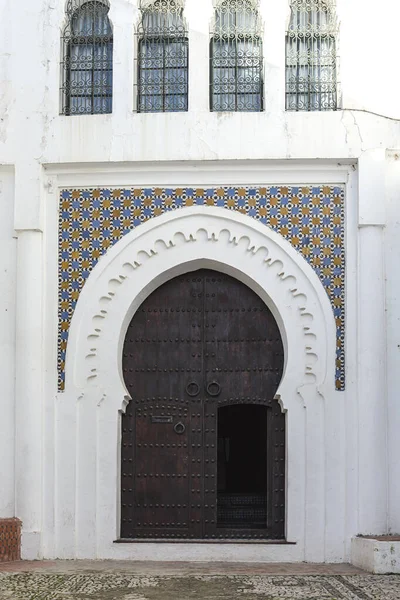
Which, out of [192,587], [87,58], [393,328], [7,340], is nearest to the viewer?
[192,587]

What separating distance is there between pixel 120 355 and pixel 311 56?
337cm

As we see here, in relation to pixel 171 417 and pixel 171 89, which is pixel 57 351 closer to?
pixel 171 417

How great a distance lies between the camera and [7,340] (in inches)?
387

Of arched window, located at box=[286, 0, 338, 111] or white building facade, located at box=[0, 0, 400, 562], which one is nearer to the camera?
white building facade, located at box=[0, 0, 400, 562]

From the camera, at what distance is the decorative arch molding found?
9711 millimetres

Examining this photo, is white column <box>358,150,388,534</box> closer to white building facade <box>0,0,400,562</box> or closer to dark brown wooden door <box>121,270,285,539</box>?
white building facade <box>0,0,400,562</box>

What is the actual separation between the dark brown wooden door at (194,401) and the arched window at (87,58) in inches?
75.1

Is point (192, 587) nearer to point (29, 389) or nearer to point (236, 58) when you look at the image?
point (29, 389)

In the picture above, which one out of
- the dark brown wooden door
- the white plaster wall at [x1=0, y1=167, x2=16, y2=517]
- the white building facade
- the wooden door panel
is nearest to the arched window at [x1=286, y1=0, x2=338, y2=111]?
the white building facade

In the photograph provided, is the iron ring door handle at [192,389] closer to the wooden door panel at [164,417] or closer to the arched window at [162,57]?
the wooden door panel at [164,417]

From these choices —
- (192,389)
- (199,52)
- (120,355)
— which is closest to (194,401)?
(192,389)

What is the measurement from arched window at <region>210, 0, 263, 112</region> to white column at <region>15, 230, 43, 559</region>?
2.21 metres

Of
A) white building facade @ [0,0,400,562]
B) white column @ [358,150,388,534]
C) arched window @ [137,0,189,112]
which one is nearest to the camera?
white column @ [358,150,388,534]

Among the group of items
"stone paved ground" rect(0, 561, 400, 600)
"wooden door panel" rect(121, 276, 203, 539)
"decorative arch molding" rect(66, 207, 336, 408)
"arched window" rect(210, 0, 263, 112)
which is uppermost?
"arched window" rect(210, 0, 263, 112)
